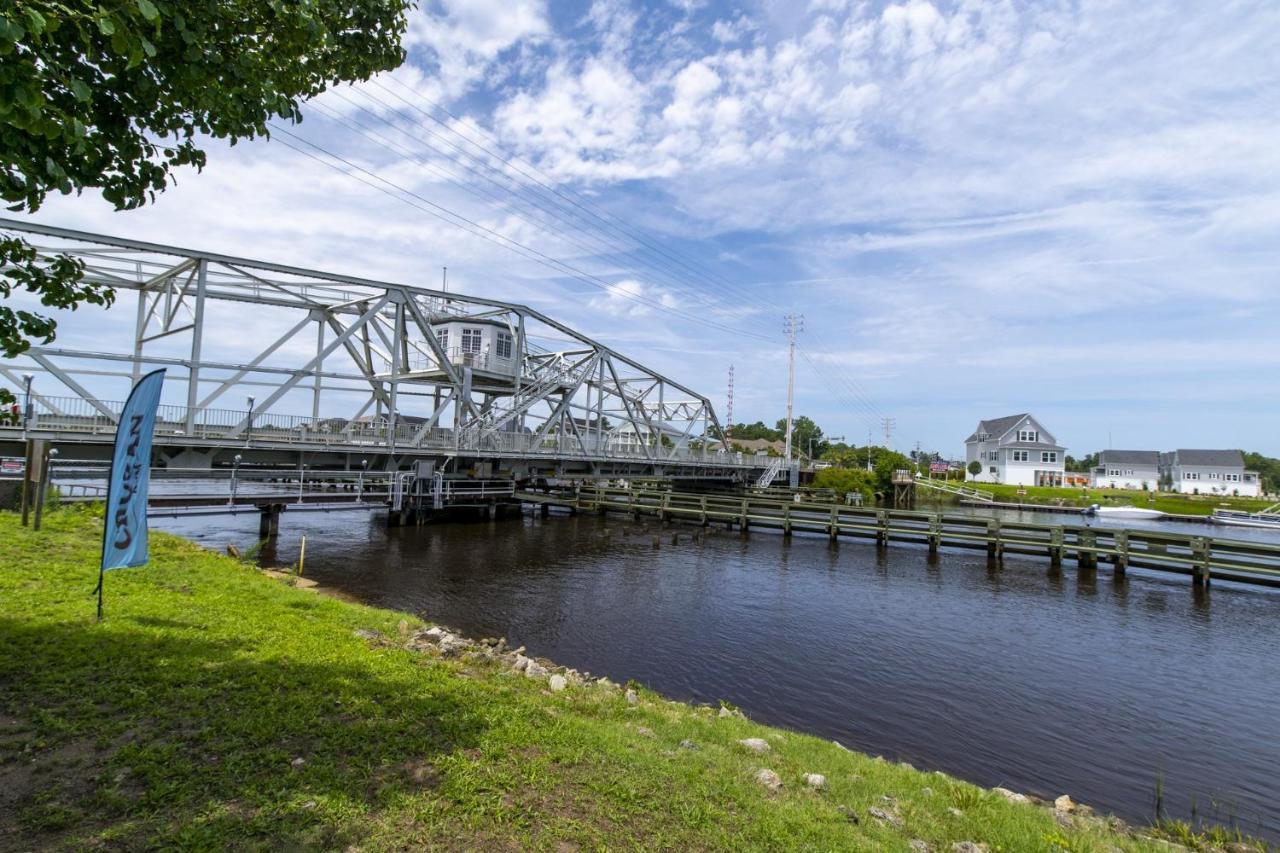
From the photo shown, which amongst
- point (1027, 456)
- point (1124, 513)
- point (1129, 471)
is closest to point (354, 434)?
point (1124, 513)

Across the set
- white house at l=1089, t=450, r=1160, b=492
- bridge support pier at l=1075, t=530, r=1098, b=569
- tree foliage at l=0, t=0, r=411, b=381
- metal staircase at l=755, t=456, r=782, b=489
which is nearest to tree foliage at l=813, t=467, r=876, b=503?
metal staircase at l=755, t=456, r=782, b=489

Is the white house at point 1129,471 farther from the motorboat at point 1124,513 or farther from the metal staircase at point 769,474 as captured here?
the metal staircase at point 769,474

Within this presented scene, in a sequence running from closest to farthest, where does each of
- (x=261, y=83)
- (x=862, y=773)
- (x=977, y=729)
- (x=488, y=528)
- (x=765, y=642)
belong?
(x=261, y=83) < (x=862, y=773) < (x=977, y=729) < (x=765, y=642) < (x=488, y=528)

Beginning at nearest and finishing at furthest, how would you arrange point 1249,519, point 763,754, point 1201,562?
1. point 763,754
2. point 1201,562
3. point 1249,519

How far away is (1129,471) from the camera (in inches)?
3745

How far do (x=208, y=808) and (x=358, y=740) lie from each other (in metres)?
1.39

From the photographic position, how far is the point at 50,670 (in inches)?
255

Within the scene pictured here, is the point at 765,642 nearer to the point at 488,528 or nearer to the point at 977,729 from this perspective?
the point at 977,729

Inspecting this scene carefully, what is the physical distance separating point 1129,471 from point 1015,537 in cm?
8829

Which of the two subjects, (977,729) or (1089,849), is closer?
(1089,849)

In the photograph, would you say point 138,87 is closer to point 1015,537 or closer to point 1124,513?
point 1015,537

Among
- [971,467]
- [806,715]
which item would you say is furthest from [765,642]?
[971,467]

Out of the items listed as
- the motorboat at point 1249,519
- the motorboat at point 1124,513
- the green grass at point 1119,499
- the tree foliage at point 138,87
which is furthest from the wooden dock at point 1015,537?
the green grass at point 1119,499

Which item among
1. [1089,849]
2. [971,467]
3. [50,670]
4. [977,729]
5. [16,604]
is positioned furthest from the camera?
[971,467]
